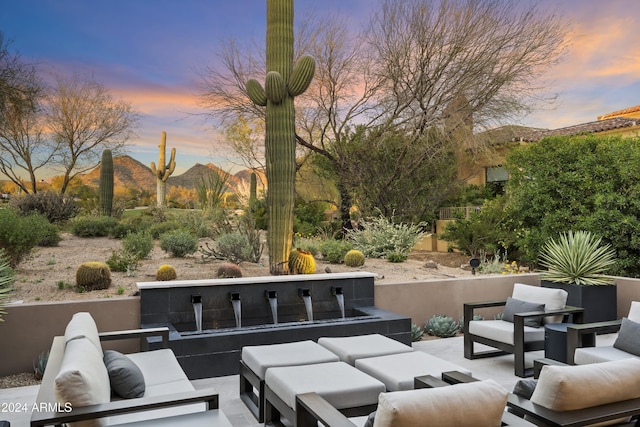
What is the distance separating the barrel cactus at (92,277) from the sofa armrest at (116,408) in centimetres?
429

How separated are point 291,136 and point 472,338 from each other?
3.95 meters

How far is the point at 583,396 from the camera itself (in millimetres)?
2566

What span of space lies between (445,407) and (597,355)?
3.04 m

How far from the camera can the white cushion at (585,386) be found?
254 cm

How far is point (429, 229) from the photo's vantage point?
16.1m

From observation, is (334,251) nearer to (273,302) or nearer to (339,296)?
(339,296)

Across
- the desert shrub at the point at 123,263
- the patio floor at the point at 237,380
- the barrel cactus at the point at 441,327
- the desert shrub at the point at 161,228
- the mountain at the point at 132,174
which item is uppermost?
the mountain at the point at 132,174

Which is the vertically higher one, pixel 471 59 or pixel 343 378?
pixel 471 59

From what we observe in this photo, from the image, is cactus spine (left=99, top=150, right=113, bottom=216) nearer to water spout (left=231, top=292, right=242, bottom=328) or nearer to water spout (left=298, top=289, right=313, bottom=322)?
water spout (left=231, top=292, right=242, bottom=328)

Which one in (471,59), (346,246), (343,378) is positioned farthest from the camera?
(471,59)

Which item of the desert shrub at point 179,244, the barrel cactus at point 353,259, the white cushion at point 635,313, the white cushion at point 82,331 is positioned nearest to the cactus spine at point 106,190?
the desert shrub at point 179,244

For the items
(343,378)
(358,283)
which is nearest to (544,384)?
(343,378)

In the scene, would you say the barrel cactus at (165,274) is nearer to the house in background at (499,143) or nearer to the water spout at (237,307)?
the water spout at (237,307)

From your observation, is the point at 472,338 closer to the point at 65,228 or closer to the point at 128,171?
the point at 65,228
